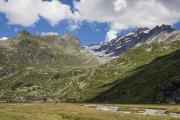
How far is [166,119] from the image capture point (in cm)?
9038

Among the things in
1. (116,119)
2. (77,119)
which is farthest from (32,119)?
(116,119)

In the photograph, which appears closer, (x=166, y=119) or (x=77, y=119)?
(x=77, y=119)

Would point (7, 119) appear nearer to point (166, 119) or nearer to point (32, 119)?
point (32, 119)

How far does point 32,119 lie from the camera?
64875 millimetres

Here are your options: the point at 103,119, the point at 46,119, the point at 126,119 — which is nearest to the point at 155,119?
the point at 126,119

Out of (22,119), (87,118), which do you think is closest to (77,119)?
(87,118)

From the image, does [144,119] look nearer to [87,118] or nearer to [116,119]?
[116,119]

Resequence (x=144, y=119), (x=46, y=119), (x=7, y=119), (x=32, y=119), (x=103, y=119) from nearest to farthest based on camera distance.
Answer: (x=7, y=119), (x=32, y=119), (x=46, y=119), (x=103, y=119), (x=144, y=119)

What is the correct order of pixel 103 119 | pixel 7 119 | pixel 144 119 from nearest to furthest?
pixel 7 119, pixel 103 119, pixel 144 119

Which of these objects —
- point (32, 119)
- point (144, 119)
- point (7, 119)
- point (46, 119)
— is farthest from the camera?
point (144, 119)

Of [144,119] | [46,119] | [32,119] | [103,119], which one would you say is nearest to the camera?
[32,119]

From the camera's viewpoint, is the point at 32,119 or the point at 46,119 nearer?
the point at 32,119

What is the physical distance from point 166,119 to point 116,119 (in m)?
14.7

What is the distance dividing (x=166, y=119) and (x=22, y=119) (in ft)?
139
